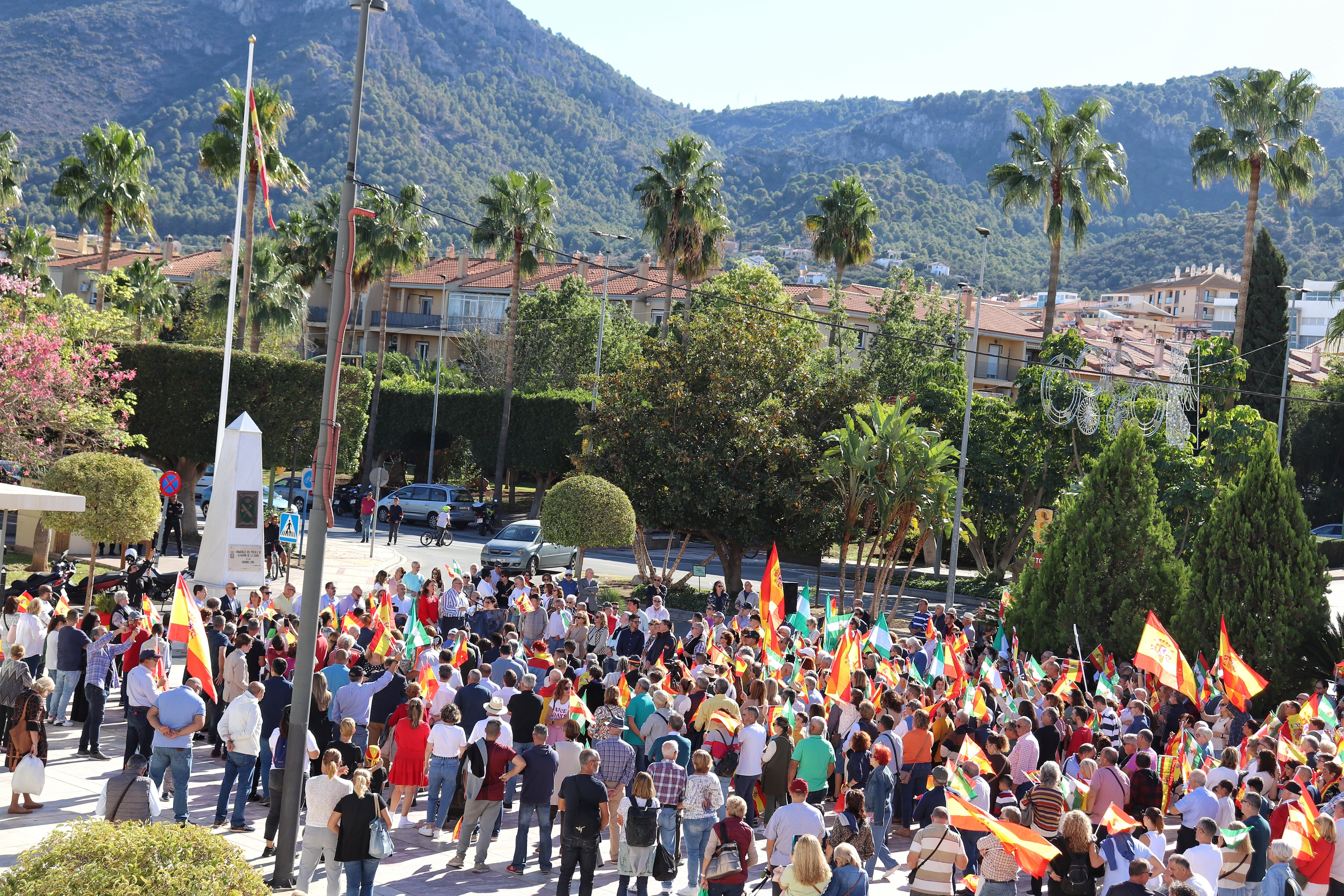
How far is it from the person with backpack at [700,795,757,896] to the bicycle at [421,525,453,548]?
3245 centimetres

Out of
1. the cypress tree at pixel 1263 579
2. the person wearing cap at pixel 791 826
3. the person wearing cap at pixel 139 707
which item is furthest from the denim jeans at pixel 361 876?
the cypress tree at pixel 1263 579

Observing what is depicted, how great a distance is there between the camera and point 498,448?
176 ft

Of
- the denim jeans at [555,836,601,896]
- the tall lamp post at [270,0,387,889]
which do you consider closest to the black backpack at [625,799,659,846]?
the denim jeans at [555,836,601,896]

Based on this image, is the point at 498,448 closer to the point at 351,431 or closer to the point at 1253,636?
the point at 351,431

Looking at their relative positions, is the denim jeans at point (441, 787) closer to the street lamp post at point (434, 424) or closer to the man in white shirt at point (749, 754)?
the man in white shirt at point (749, 754)

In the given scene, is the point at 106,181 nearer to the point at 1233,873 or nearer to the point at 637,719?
the point at 637,719

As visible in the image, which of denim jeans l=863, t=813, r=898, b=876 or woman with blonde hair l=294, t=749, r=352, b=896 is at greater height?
woman with blonde hair l=294, t=749, r=352, b=896

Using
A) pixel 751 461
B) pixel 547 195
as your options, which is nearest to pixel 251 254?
pixel 547 195

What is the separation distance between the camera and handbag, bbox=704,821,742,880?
29.9 ft

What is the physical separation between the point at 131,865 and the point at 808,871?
4452mm

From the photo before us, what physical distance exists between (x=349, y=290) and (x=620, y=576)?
84.1 feet

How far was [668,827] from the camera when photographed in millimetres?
10648

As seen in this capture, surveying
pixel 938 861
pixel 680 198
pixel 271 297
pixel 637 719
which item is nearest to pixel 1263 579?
pixel 637 719

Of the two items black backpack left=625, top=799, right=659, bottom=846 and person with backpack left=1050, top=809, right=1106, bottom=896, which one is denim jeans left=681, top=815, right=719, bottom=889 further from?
person with backpack left=1050, top=809, right=1106, bottom=896
